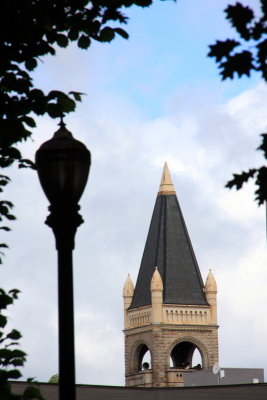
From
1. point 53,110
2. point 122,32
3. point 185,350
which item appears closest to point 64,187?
point 53,110

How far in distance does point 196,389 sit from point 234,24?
47920 millimetres

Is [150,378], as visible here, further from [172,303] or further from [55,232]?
[55,232]

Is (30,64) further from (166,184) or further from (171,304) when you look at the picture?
(166,184)

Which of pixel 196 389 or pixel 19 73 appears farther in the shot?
pixel 196 389

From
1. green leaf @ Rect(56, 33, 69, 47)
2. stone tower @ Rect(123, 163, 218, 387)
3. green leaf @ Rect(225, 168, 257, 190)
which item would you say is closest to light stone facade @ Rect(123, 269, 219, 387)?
stone tower @ Rect(123, 163, 218, 387)

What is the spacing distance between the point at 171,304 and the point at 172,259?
15.3 ft

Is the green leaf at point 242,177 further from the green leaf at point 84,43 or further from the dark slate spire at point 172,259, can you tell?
the dark slate spire at point 172,259

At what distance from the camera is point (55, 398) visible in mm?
46812

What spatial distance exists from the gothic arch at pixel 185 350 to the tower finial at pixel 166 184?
15850 mm

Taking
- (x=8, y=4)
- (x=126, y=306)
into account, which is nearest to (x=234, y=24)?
(x=8, y=4)

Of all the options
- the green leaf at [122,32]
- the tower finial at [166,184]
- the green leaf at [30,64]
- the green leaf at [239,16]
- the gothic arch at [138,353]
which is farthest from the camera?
the tower finial at [166,184]

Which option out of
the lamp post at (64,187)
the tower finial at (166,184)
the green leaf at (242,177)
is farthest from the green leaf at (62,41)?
the tower finial at (166,184)

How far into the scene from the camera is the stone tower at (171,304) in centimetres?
14012

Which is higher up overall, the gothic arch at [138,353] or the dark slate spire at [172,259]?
the dark slate spire at [172,259]
